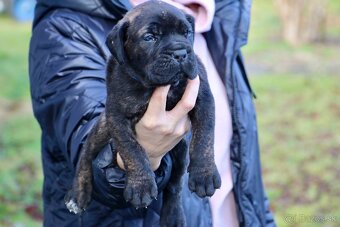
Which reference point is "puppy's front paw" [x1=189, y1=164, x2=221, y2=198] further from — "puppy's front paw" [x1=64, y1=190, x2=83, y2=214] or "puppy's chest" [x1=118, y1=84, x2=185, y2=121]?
"puppy's front paw" [x1=64, y1=190, x2=83, y2=214]

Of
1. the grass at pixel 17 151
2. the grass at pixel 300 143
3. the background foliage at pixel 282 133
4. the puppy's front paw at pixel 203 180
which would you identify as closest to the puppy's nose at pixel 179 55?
the puppy's front paw at pixel 203 180

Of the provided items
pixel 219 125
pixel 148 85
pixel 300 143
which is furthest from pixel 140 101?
pixel 300 143

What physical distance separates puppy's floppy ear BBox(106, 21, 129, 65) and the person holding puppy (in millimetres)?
146

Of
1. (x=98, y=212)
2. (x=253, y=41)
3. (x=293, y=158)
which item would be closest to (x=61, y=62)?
(x=98, y=212)

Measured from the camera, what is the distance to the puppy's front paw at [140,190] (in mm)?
2010

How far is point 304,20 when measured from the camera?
1302 centimetres

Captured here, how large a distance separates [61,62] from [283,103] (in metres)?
7.01

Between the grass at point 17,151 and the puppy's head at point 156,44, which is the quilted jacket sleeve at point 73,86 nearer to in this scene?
the puppy's head at point 156,44

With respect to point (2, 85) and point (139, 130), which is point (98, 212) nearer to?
point (139, 130)

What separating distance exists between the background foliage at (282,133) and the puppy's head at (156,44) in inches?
88.9

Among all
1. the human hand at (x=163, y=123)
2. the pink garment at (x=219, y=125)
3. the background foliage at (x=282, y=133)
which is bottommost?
the background foliage at (x=282, y=133)

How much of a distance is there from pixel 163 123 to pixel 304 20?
37.4 feet

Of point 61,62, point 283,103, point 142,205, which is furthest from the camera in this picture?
point 283,103

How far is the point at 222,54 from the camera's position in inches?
113
